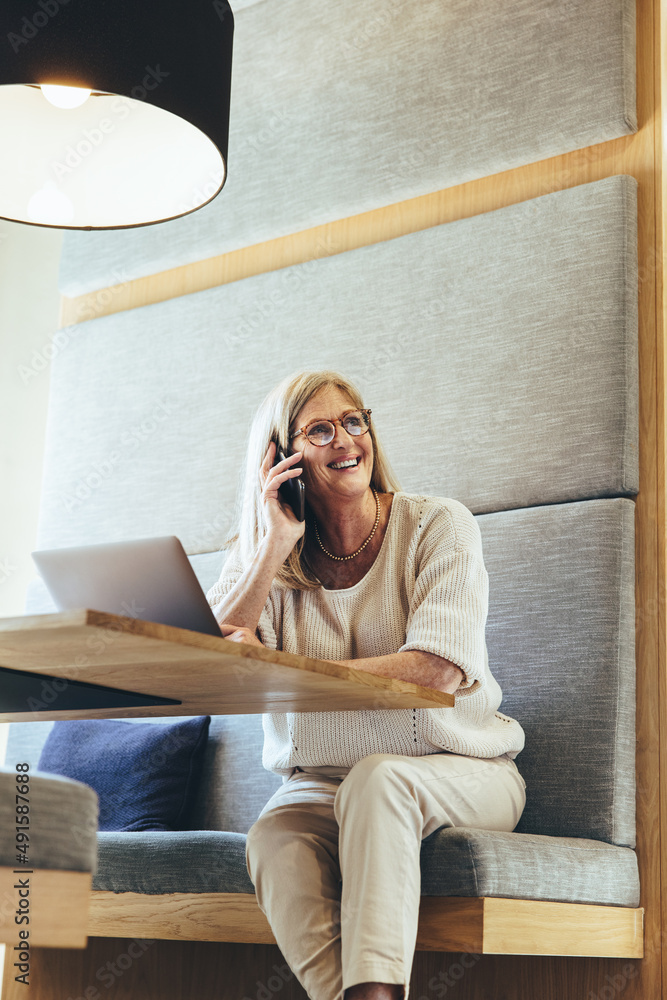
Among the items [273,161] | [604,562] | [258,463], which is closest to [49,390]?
[273,161]

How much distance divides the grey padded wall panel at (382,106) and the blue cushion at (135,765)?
4.48 feet

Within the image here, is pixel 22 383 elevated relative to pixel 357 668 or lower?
elevated

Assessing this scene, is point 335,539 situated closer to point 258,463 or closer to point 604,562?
point 258,463

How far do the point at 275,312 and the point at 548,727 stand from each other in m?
1.31

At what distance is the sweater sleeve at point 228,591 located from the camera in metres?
1.97

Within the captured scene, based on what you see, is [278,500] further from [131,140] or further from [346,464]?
[131,140]

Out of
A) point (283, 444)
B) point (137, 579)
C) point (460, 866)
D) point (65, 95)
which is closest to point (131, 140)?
point (65, 95)

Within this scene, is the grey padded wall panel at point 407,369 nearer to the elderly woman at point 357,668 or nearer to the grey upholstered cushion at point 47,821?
the elderly woman at point 357,668

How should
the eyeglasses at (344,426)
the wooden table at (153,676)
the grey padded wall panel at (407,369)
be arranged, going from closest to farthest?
the wooden table at (153,676) → the eyeglasses at (344,426) → the grey padded wall panel at (407,369)

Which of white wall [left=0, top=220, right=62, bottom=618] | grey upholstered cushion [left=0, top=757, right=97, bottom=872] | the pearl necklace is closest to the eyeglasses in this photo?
the pearl necklace

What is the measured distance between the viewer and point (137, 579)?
1319 millimetres

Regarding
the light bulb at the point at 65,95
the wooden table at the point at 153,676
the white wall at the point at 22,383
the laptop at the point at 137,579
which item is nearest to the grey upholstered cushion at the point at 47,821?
the wooden table at the point at 153,676

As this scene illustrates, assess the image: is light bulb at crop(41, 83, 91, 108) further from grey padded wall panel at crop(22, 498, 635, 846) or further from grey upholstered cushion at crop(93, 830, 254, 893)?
grey upholstered cushion at crop(93, 830, 254, 893)

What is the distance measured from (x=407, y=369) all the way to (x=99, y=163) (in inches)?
33.1
